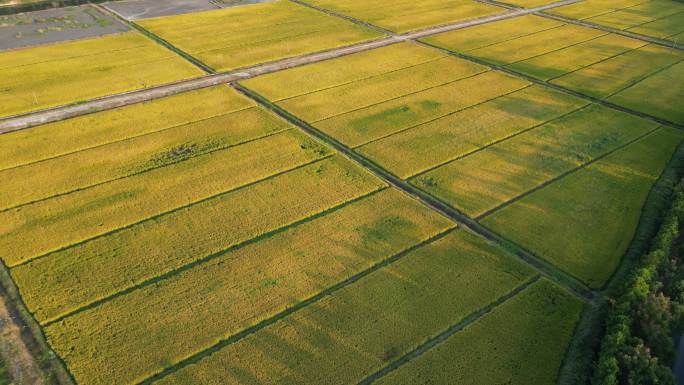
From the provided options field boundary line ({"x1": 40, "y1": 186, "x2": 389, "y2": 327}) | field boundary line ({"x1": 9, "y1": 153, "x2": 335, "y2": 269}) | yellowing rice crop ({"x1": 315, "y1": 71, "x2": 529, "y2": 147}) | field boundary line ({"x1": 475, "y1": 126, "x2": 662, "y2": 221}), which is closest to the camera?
field boundary line ({"x1": 40, "y1": 186, "x2": 389, "y2": 327})

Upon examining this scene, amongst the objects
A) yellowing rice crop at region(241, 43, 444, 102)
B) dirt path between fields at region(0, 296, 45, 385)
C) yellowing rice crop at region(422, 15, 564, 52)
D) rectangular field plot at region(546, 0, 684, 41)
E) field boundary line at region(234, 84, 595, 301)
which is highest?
rectangular field plot at region(546, 0, 684, 41)

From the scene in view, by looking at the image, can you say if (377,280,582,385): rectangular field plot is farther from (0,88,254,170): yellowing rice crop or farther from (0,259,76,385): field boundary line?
(0,88,254,170): yellowing rice crop

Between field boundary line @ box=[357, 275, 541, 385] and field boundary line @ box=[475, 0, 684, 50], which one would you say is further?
field boundary line @ box=[475, 0, 684, 50]

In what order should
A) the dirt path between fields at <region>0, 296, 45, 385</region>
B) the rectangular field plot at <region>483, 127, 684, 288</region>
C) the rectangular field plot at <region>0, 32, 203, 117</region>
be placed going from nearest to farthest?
the dirt path between fields at <region>0, 296, 45, 385</region> < the rectangular field plot at <region>483, 127, 684, 288</region> < the rectangular field plot at <region>0, 32, 203, 117</region>

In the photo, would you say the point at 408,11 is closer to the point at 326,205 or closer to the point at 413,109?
the point at 413,109

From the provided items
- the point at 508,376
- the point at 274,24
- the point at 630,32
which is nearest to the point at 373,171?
the point at 508,376

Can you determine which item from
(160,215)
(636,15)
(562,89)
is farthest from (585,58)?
(160,215)

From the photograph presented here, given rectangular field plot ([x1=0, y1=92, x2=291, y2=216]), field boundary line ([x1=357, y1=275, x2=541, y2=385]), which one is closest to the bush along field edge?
field boundary line ([x1=357, y1=275, x2=541, y2=385])
